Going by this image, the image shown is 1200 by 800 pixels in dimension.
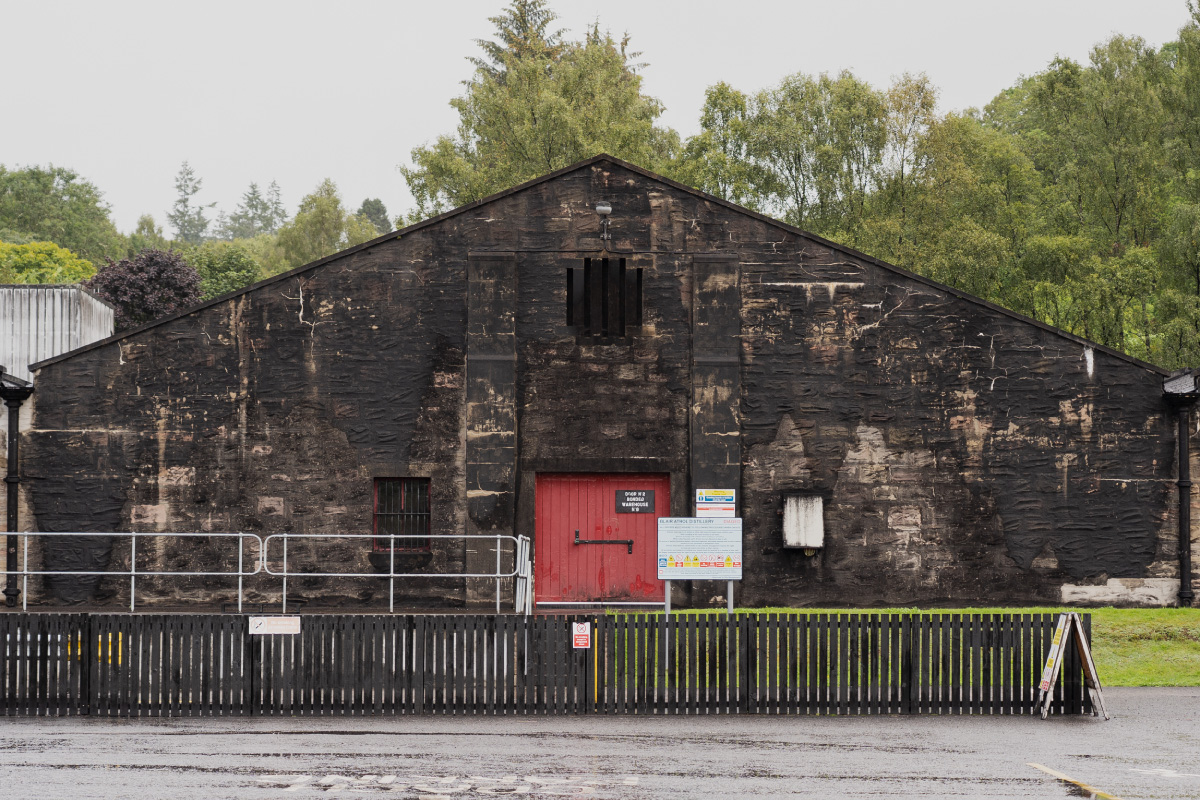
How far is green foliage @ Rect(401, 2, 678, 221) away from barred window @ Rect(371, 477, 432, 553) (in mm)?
23115

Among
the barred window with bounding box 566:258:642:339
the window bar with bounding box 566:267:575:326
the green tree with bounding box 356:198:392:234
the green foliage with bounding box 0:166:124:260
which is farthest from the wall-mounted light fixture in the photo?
the green tree with bounding box 356:198:392:234

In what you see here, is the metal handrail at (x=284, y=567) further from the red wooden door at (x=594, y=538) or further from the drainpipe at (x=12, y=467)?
the red wooden door at (x=594, y=538)

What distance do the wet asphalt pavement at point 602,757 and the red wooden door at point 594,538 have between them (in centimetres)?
664

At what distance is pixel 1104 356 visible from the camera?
64.5ft

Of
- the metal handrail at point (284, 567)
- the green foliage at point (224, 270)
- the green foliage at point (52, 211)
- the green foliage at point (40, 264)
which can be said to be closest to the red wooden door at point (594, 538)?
the metal handrail at point (284, 567)

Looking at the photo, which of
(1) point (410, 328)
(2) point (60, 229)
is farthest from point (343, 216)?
(1) point (410, 328)

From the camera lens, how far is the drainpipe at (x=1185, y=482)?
63.4 feet

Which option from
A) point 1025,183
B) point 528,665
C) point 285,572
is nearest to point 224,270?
point 1025,183

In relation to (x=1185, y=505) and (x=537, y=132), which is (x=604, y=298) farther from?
(x=537, y=132)

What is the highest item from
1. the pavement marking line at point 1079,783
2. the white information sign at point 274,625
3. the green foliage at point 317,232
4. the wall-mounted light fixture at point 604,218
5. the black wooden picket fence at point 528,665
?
the green foliage at point 317,232

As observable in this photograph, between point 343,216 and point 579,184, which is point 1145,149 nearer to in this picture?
point 579,184

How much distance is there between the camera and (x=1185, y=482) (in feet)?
63.8

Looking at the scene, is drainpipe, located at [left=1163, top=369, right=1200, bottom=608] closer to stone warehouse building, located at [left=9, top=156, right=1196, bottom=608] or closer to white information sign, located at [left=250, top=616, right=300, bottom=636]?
stone warehouse building, located at [left=9, top=156, right=1196, bottom=608]

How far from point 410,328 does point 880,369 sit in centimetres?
808
